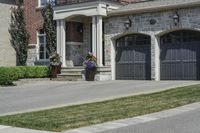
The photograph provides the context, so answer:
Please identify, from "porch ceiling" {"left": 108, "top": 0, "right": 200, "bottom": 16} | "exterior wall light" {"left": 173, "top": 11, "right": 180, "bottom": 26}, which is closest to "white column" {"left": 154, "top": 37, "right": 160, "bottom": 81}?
"exterior wall light" {"left": 173, "top": 11, "right": 180, "bottom": 26}

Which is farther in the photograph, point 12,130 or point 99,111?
point 99,111

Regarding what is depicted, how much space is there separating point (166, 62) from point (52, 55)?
22.4ft

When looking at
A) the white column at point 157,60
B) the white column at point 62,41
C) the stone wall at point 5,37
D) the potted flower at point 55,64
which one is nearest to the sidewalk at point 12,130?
the white column at point 157,60

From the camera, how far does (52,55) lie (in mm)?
26500

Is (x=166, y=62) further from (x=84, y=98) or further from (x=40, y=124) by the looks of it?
(x=40, y=124)

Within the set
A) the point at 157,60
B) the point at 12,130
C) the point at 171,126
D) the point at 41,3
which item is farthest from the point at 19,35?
the point at 171,126

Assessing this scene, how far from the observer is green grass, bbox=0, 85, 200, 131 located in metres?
10.6

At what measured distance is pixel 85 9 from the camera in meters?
25.8

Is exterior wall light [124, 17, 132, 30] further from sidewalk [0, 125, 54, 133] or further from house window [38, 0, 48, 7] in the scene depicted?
sidewalk [0, 125, 54, 133]

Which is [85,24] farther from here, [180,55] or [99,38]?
[180,55]

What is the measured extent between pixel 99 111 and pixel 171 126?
2.64 meters

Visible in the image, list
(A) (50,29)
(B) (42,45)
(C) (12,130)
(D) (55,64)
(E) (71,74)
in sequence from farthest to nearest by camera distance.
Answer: (B) (42,45) < (A) (50,29) < (D) (55,64) < (E) (71,74) < (C) (12,130)

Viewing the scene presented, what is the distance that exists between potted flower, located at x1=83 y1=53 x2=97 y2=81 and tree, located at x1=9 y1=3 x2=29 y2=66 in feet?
22.3

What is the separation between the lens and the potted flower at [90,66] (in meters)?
24.7
